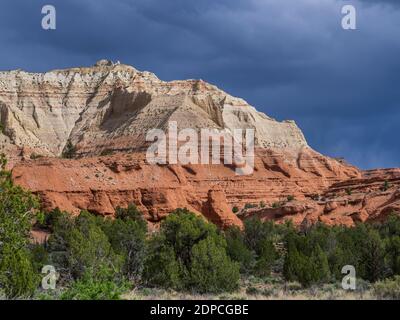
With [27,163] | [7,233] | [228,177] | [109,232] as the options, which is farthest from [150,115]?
[7,233]

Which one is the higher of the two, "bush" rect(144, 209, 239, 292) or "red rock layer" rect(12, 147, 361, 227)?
"red rock layer" rect(12, 147, 361, 227)

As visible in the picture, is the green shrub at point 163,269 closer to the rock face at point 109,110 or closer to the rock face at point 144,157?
the rock face at point 144,157

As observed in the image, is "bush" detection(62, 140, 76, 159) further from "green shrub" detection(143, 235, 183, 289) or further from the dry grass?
the dry grass

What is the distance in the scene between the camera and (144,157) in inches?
3081

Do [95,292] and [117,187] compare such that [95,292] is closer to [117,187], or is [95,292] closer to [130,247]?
[130,247]

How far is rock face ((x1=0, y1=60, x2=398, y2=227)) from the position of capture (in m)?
70.6

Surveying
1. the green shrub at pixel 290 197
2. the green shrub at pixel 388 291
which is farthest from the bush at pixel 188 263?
the green shrub at pixel 290 197

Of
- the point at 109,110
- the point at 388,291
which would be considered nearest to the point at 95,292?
the point at 388,291

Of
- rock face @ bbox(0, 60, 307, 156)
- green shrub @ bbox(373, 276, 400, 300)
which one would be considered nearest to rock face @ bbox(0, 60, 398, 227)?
rock face @ bbox(0, 60, 307, 156)
